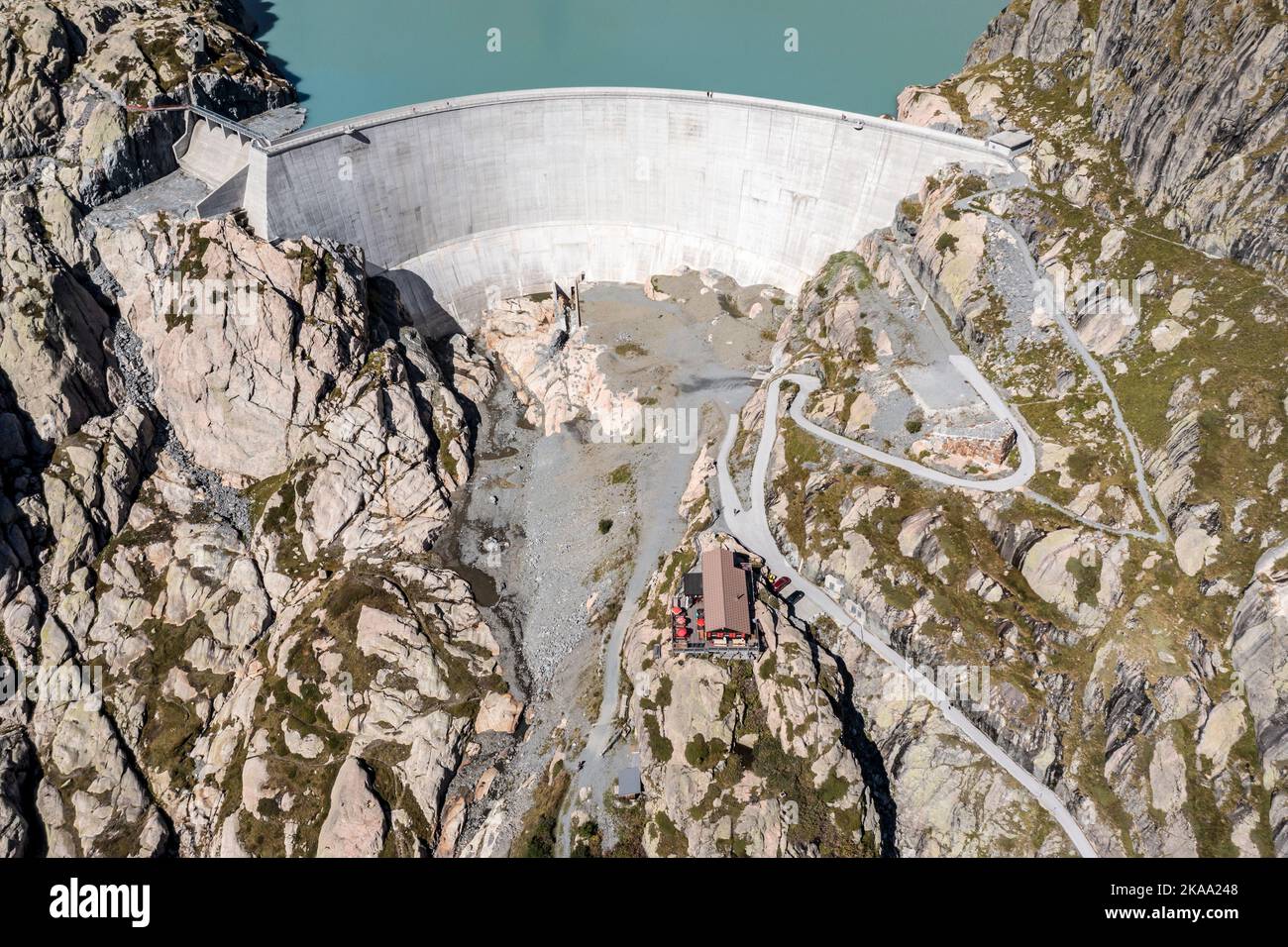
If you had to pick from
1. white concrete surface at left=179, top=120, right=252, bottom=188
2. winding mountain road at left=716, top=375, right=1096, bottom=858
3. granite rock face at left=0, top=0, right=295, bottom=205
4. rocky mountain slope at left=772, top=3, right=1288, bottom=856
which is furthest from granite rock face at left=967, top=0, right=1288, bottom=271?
granite rock face at left=0, top=0, right=295, bottom=205

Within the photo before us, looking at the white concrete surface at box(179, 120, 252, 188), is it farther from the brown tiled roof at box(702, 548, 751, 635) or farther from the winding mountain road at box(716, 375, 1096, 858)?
the brown tiled roof at box(702, 548, 751, 635)

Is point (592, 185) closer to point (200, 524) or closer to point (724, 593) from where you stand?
point (200, 524)

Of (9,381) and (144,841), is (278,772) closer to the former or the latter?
(144,841)

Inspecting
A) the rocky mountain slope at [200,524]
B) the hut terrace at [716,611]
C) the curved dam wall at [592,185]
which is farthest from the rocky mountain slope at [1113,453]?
the rocky mountain slope at [200,524]

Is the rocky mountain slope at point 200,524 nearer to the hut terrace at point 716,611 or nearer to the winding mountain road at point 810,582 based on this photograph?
the hut terrace at point 716,611

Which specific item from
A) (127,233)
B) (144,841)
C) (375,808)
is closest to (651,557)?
(375,808)
